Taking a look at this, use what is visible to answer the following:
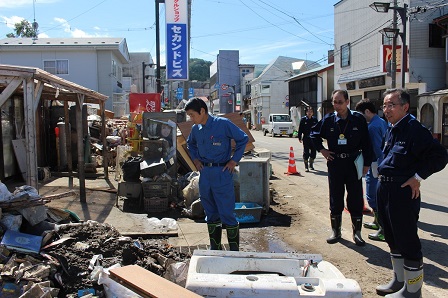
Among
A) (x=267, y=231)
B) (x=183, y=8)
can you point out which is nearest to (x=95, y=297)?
(x=267, y=231)

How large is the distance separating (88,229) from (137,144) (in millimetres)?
7048

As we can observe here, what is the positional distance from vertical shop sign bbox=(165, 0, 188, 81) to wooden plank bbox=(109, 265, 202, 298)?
13.1 metres

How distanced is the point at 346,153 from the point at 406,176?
5.54 ft

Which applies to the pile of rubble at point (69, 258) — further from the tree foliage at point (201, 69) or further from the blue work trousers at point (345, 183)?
the tree foliage at point (201, 69)

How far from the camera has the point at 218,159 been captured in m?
4.63

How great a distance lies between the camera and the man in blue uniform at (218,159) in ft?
15.1

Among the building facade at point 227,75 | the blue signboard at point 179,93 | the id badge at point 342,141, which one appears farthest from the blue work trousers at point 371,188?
the building facade at point 227,75

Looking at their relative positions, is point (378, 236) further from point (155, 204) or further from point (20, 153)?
point (20, 153)

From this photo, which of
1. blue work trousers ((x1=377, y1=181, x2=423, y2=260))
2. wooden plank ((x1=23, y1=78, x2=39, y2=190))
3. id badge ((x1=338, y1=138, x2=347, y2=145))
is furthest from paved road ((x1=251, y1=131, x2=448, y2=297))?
wooden plank ((x1=23, y1=78, x2=39, y2=190))

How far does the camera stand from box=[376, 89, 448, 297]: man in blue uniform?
3549mm

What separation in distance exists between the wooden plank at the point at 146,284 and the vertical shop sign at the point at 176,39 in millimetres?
13121

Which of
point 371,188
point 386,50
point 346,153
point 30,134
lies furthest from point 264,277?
point 386,50

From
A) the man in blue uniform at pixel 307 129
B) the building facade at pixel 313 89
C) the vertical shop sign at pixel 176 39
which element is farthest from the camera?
the building facade at pixel 313 89

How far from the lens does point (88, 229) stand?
5035 mm
